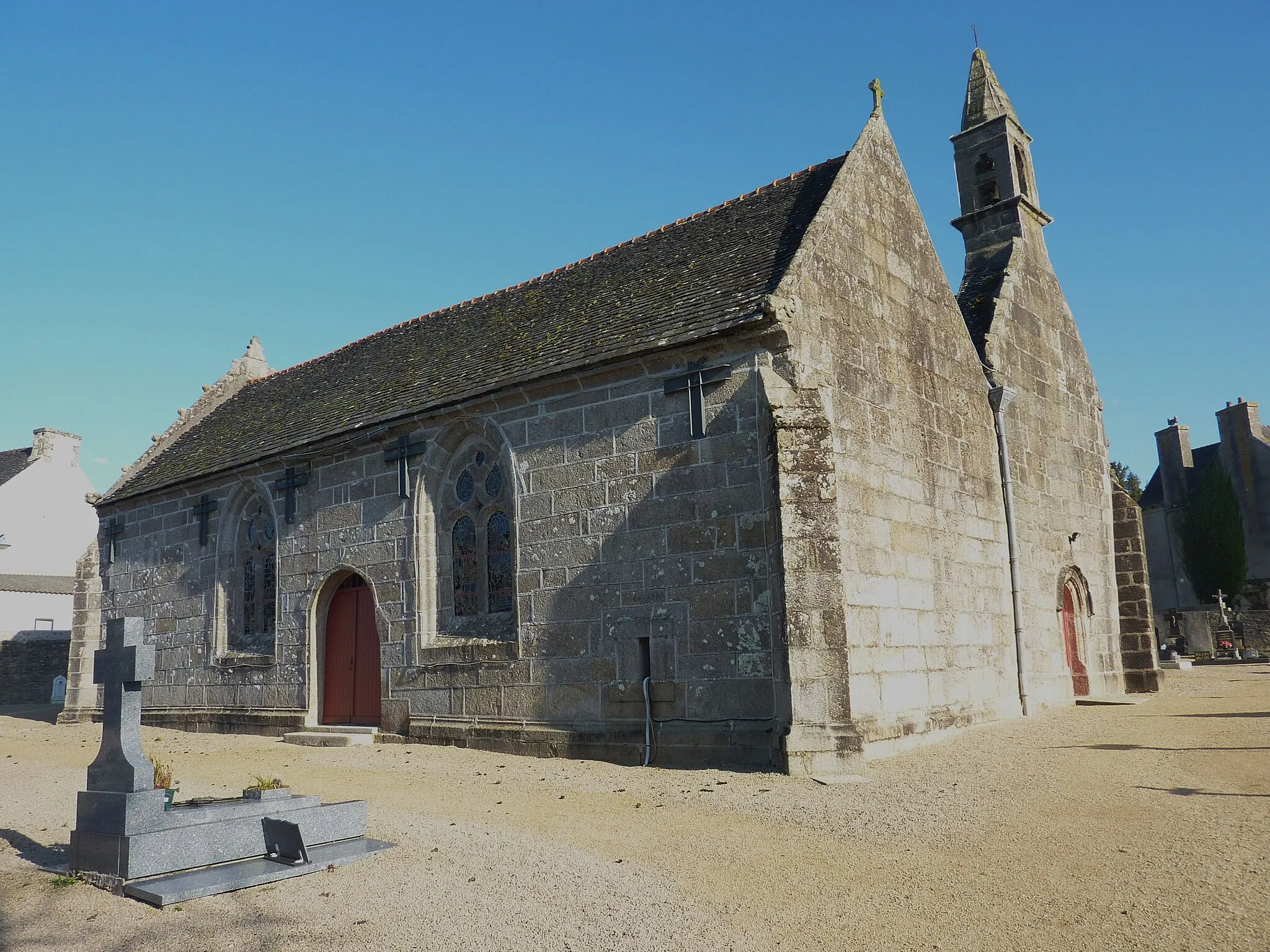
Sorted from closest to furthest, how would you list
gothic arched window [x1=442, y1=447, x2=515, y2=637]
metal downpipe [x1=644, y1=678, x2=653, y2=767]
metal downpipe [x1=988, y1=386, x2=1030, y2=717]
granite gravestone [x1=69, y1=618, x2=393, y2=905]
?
1. granite gravestone [x1=69, y1=618, x2=393, y2=905]
2. metal downpipe [x1=644, y1=678, x2=653, y2=767]
3. gothic arched window [x1=442, y1=447, x2=515, y2=637]
4. metal downpipe [x1=988, y1=386, x2=1030, y2=717]

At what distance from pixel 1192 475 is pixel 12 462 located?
4817 centimetres

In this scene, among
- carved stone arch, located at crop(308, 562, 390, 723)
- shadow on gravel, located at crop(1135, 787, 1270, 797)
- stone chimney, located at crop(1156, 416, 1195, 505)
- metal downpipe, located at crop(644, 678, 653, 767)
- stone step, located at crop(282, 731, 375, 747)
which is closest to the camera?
shadow on gravel, located at crop(1135, 787, 1270, 797)

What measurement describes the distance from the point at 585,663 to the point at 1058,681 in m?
8.62

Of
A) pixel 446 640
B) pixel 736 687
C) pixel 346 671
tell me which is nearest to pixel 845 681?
pixel 736 687

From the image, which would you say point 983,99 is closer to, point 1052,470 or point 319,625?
point 1052,470

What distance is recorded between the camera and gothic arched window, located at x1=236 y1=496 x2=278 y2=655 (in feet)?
55.8

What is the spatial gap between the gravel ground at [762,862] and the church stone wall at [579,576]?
109 cm

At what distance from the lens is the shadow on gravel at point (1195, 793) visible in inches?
299

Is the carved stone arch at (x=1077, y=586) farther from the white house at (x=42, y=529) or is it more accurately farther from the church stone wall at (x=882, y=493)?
the white house at (x=42, y=529)

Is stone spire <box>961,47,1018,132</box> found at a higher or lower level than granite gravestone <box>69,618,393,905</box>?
higher

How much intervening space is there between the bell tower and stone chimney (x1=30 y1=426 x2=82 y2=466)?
106ft

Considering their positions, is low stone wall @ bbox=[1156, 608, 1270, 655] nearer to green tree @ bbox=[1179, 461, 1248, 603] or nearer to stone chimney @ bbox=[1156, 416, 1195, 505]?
green tree @ bbox=[1179, 461, 1248, 603]

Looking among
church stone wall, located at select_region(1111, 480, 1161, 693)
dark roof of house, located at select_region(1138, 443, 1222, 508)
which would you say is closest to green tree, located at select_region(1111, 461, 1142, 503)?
dark roof of house, located at select_region(1138, 443, 1222, 508)

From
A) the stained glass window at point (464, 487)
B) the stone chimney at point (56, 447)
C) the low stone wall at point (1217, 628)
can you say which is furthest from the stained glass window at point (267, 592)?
the low stone wall at point (1217, 628)
